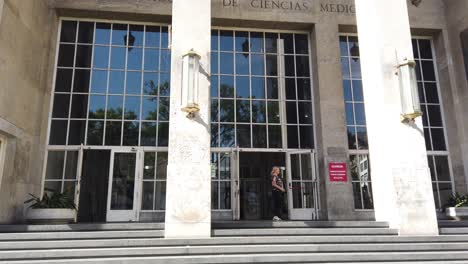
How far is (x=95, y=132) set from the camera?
36.6 feet

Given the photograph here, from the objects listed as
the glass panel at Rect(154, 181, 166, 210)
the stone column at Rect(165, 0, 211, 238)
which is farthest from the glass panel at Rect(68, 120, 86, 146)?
the stone column at Rect(165, 0, 211, 238)

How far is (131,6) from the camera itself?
11.6 meters

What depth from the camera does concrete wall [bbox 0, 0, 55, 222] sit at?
889cm

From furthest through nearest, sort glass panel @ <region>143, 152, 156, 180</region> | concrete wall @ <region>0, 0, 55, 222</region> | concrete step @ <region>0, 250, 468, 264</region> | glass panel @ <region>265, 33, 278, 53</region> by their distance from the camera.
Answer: glass panel @ <region>265, 33, 278, 53</region>, glass panel @ <region>143, 152, 156, 180</region>, concrete wall @ <region>0, 0, 55, 222</region>, concrete step @ <region>0, 250, 468, 264</region>

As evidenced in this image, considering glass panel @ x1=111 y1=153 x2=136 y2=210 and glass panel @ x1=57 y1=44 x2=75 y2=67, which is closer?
glass panel @ x1=111 y1=153 x2=136 y2=210

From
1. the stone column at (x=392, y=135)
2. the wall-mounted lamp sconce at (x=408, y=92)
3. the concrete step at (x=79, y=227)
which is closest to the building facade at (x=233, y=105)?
the concrete step at (x=79, y=227)

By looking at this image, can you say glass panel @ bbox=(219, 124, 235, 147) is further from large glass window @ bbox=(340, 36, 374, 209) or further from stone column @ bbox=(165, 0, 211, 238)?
stone column @ bbox=(165, 0, 211, 238)

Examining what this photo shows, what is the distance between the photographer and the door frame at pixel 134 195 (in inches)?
417

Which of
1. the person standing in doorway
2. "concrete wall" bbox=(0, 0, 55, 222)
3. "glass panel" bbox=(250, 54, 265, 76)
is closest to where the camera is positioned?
"concrete wall" bbox=(0, 0, 55, 222)

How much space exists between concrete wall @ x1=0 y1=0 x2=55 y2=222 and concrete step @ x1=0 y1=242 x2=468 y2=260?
407cm

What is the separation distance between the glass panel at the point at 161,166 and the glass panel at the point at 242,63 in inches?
150

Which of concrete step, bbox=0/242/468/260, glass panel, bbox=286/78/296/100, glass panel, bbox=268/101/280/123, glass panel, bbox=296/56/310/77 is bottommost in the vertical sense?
concrete step, bbox=0/242/468/260

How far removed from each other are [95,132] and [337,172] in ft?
25.3

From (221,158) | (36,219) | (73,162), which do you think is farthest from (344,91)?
(36,219)
